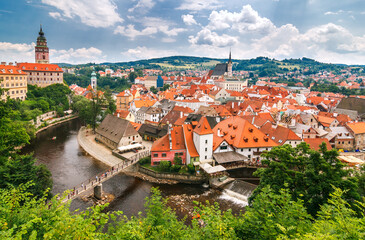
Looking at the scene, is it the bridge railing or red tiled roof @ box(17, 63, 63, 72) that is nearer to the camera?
the bridge railing

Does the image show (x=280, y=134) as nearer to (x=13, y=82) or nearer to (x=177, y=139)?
(x=177, y=139)

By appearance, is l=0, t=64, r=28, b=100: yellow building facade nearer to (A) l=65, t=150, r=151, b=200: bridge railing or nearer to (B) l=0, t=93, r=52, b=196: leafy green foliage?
(A) l=65, t=150, r=151, b=200: bridge railing

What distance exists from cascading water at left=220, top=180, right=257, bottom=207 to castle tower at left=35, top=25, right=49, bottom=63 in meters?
105

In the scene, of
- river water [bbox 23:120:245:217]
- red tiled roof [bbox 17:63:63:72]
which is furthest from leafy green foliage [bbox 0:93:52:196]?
red tiled roof [bbox 17:63:63:72]

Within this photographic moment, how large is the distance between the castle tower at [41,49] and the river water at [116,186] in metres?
70.5

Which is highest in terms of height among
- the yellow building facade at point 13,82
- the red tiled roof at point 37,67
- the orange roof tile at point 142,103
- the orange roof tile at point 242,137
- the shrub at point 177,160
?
the red tiled roof at point 37,67

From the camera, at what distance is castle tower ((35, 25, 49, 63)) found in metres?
101

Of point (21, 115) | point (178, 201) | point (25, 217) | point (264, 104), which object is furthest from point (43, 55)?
point (25, 217)

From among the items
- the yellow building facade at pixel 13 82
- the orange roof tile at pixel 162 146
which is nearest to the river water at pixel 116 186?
the orange roof tile at pixel 162 146

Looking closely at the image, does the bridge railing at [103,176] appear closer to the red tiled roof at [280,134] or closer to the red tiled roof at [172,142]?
the red tiled roof at [172,142]

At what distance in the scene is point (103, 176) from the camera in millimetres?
29438

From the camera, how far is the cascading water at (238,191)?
88.8ft

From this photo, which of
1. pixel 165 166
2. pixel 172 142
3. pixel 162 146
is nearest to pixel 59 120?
pixel 162 146

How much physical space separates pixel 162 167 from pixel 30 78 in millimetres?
76196
